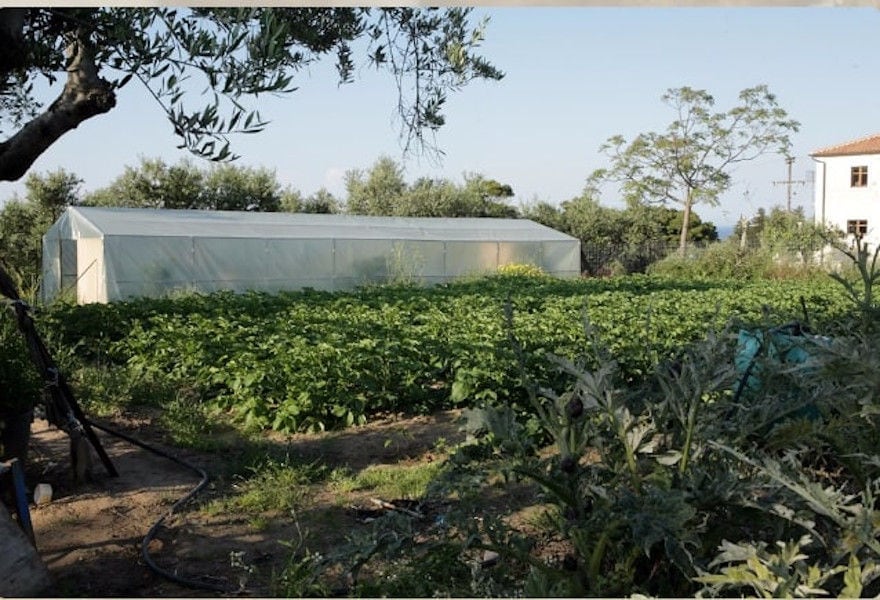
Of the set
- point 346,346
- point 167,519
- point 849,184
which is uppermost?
point 849,184

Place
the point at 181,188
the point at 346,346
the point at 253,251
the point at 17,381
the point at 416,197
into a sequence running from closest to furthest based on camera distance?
Result: the point at 17,381, the point at 346,346, the point at 253,251, the point at 181,188, the point at 416,197

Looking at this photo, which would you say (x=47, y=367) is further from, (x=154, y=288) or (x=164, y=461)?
(x=154, y=288)

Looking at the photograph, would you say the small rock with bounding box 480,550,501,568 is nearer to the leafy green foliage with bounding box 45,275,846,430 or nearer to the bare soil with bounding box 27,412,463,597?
the bare soil with bounding box 27,412,463,597

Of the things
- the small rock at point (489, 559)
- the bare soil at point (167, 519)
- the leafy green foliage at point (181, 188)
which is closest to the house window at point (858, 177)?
the leafy green foliage at point (181, 188)

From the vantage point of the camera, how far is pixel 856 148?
31.6 metres

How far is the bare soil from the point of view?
335 cm

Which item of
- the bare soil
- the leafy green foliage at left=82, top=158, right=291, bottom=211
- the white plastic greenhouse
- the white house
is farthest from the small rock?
the white house

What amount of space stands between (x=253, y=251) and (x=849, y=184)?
994 inches

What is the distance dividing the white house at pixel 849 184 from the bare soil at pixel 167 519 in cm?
2907

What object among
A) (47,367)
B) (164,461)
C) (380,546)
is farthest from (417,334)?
(380,546)

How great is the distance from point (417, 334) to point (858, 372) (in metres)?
5.38

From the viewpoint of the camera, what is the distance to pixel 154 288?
14102mm

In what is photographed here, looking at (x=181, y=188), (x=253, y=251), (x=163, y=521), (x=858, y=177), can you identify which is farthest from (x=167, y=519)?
(x=858, y=177)

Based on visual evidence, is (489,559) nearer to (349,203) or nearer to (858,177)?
(349,203)
